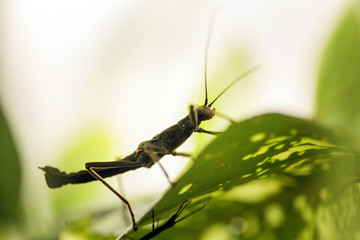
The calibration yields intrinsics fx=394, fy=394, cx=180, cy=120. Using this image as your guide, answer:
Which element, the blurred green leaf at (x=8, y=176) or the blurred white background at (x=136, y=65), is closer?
the blurred green leaf at (x=8, y=176)

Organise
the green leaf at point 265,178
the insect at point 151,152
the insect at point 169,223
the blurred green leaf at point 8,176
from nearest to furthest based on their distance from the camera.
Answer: the green leaf at point 265,178, the insect at point 169,223, the blurred green leaf at point 8,176, the insect at point 151,152

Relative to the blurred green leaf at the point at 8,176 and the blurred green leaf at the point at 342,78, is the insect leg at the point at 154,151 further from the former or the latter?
the blurred green leaf at the point at 342,78

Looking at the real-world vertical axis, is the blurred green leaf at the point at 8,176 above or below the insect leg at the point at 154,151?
above

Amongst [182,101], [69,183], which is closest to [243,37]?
[182,101]

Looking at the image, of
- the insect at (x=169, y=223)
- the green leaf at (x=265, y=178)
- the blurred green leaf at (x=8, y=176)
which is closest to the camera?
the green leaf at (x=265, y=178)

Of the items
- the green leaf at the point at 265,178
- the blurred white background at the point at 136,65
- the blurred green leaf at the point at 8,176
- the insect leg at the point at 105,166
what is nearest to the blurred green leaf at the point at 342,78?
the green leaf at the point at 265,178

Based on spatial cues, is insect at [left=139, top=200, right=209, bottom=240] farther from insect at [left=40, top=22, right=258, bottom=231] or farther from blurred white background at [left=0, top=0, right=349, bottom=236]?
blurred white background at [left=0, top=0, right=349, bottom=236]

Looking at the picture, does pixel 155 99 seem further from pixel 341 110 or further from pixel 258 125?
pixel 258 125
